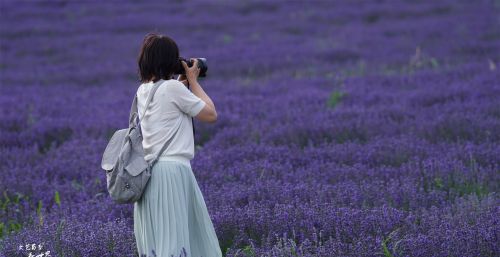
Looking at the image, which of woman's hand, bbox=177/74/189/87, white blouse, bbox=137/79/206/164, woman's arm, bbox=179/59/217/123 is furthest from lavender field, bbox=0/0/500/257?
woman's hand, bbox=177/74/189/87

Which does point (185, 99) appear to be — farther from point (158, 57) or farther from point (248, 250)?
point (248, 250)

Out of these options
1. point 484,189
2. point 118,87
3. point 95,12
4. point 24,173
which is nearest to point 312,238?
point 484,189

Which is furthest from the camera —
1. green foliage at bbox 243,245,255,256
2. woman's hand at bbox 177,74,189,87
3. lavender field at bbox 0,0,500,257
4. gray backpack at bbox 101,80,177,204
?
lavender field at bbox 0,0,500,257

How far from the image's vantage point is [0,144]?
22.6ft

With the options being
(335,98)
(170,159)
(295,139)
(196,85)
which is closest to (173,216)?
(170,159)

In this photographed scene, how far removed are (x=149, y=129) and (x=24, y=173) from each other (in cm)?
269

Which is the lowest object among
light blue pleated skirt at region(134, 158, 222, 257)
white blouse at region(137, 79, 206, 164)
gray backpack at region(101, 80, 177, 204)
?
light blue pleated skirt at region(134, 158, 222, 257)

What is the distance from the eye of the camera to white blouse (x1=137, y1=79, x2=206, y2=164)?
3.28 metres

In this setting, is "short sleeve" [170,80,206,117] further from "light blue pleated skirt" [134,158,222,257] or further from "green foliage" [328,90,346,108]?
"green foliage" [328,90,346,108]

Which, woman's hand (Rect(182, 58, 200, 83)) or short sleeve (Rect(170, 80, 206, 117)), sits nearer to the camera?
short sleeve (Rect(170, 80, 206, 117))

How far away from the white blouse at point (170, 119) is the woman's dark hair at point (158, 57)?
0.05m

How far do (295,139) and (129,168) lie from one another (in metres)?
3.37

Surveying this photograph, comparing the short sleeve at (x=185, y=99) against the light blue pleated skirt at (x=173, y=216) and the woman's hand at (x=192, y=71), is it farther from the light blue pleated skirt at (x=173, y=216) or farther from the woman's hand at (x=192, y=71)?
the light blue pleated skirt at (x=173, y=216)

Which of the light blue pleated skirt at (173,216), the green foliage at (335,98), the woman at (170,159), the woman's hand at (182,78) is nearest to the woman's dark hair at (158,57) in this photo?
the woman at (170,159)
